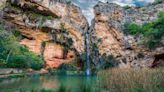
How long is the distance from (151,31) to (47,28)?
25897mm

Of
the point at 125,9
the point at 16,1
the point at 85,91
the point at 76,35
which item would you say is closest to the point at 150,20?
the point at 125,9

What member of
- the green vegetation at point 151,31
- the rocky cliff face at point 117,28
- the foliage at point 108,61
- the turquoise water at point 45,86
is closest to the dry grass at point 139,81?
the turquoise water at point 45,86

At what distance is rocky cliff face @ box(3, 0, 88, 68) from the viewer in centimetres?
6669

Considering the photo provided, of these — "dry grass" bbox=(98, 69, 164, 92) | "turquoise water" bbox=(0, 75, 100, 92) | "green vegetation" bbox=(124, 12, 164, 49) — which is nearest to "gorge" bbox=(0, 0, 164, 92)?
"green vegetation" bbox=(124, 12, 164, 49)

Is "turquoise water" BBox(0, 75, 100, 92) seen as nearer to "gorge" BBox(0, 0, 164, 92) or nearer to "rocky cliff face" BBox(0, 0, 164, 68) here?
"gorge" BBox(0, 0, 164, 92)

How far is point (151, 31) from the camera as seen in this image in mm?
58000

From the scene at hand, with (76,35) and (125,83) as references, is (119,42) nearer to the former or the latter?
(76,35)

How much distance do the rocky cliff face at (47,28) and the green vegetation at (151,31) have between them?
1417cm

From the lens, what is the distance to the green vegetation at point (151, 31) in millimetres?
55750

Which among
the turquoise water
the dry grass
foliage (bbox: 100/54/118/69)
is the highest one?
the dry grass

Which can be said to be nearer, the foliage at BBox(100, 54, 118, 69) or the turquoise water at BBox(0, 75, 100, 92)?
the turquoise water at BBox(0, 75, 100, 92)

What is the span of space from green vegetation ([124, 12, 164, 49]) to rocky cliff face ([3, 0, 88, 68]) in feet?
46.5

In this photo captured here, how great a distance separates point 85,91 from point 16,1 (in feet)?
173

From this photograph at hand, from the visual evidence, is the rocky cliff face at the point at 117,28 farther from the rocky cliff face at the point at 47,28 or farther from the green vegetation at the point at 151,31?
the rocky cliff face at the point at 47,28
